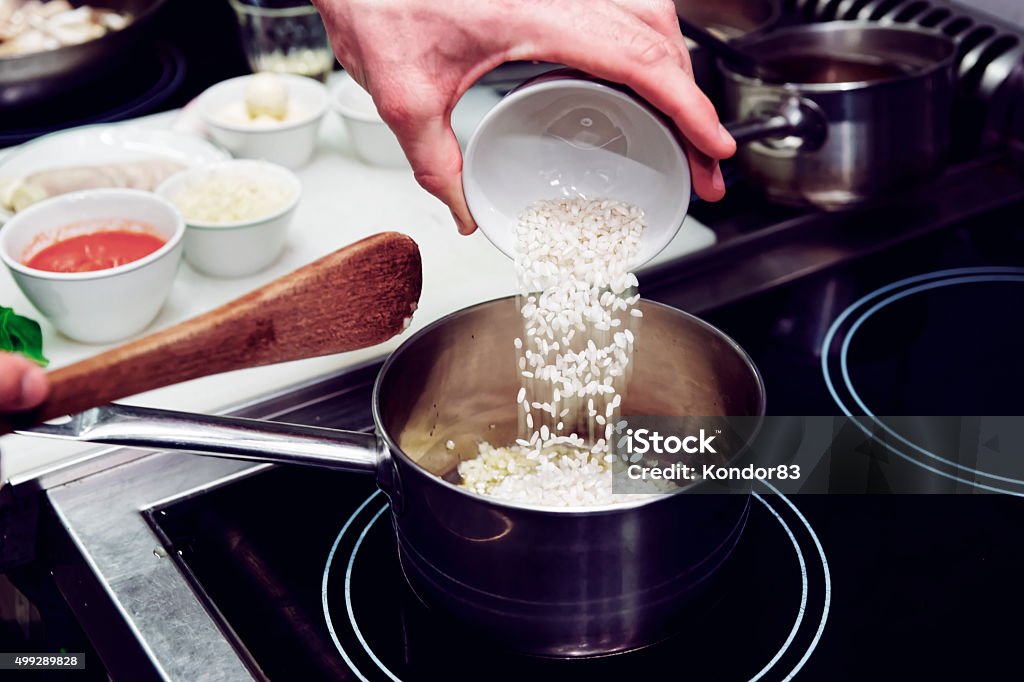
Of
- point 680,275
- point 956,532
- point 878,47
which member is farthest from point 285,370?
point 878,47

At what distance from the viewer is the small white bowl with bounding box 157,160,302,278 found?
3.26ft

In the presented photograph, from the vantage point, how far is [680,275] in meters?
1.01

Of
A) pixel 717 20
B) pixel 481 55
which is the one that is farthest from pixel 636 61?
pixel 717 20

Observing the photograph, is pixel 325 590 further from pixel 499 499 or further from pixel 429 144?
pixel 429 144

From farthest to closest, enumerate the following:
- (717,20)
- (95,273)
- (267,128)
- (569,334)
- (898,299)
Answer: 1. (717,20)
2. (267,128)
3. (898,299)
4. (95,273)
5. (569,334)

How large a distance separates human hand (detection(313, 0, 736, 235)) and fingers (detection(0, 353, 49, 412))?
0.98 ft

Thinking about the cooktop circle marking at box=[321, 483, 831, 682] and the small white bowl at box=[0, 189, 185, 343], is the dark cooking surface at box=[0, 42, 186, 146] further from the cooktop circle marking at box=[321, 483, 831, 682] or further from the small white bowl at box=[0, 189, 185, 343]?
the cooktop circle marking at box=[321, 483, 831, 682]

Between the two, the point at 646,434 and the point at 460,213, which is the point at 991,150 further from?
the point at 460,213

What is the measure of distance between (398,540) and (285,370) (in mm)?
281

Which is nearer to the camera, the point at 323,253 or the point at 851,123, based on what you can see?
the point at 851,123

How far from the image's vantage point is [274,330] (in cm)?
62

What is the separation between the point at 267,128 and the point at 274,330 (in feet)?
2.00

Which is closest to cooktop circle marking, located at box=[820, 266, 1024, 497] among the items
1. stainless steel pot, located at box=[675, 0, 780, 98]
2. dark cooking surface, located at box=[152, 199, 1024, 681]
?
dark cooking surface, located at box=[152, 199, 1024, 681]

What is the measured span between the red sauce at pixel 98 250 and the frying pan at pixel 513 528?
396mm
